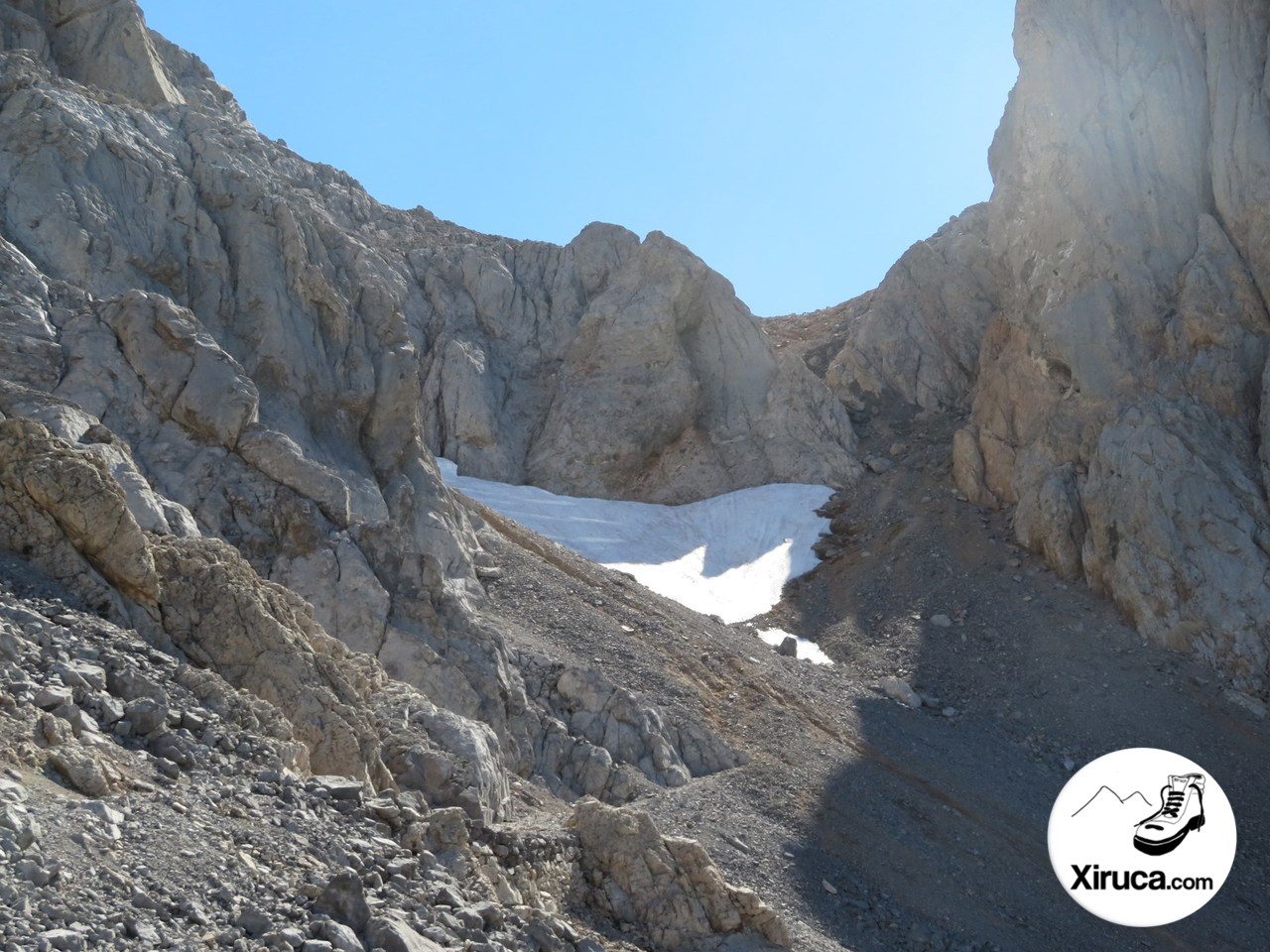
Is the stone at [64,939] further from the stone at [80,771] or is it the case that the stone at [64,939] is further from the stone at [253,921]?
the stone at [80,771]

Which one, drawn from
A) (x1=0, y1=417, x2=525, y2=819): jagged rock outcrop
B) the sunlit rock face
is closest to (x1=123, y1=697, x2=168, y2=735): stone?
(x1=0, y1=417, x2=525, y2=819): jagged rock outcrop

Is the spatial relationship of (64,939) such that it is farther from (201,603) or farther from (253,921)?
(201,603)

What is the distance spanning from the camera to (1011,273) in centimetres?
4375

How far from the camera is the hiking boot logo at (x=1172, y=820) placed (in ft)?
59.8

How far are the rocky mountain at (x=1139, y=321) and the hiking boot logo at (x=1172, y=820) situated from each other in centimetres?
1146

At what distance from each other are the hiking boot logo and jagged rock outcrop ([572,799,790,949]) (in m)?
6.65

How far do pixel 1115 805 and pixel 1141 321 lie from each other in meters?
22.7

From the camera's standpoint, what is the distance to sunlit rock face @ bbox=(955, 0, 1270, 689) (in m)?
33.7

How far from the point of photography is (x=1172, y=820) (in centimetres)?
1911

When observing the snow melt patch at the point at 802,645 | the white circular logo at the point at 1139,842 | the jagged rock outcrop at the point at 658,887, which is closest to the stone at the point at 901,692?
the snow melt patch at the point at 802,645

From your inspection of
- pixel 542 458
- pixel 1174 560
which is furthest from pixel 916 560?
pixel 542 458

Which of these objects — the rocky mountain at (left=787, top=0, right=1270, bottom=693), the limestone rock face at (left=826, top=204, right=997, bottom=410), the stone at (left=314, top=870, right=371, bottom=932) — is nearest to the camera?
the stone at (left=314, top=870, right=371, bottom=932)

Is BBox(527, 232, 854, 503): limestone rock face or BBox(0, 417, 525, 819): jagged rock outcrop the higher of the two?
BBox(527, 232, 854, 503): limestone rock face

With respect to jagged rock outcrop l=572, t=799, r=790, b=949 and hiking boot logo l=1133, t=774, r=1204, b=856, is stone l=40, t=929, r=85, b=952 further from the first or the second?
hiking boot logo l=1133, t=774, r=1204, b=856
